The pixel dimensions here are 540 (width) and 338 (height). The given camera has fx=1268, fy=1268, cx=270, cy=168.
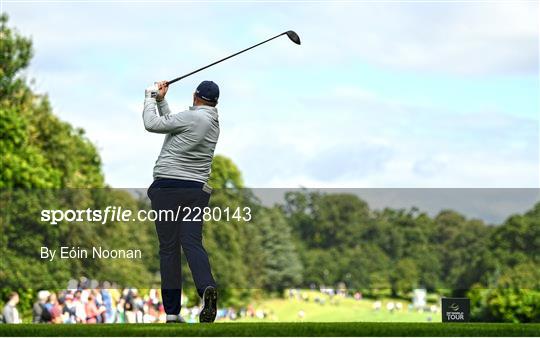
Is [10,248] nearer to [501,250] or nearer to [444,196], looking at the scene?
[444,196]

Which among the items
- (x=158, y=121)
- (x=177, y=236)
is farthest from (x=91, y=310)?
(x=158, y=121)

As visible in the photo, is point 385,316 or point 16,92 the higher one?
point 16,92

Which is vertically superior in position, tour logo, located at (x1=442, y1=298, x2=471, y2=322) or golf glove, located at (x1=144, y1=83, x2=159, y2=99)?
golf glove, located at (x1=144, y1=83, x2=159, y2=99)

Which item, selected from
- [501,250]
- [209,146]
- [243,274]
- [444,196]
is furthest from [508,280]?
[209,146]

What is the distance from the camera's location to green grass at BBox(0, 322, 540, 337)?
44.1ft

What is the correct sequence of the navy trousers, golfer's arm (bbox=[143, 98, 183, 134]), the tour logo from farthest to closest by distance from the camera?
the tour logo
the navy trousers
golfer's arm (bbox=[143, 98, 183, 134])

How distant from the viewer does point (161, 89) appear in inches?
605

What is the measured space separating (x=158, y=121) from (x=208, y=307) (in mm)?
2300

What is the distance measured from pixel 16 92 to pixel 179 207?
41488mm

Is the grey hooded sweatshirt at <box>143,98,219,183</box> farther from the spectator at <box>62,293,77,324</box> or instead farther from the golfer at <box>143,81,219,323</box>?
the spectator at <box>62,293,77,324</box>

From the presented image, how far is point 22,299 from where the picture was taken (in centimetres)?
4625

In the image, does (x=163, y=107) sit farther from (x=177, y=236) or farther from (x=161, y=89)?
(x=177, y=236)

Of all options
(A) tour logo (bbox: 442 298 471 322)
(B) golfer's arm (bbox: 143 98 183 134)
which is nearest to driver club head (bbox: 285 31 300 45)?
(B) golfer's arm (bbox: 143 98 183 134)

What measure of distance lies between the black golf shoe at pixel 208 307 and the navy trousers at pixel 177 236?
4.5 inches
